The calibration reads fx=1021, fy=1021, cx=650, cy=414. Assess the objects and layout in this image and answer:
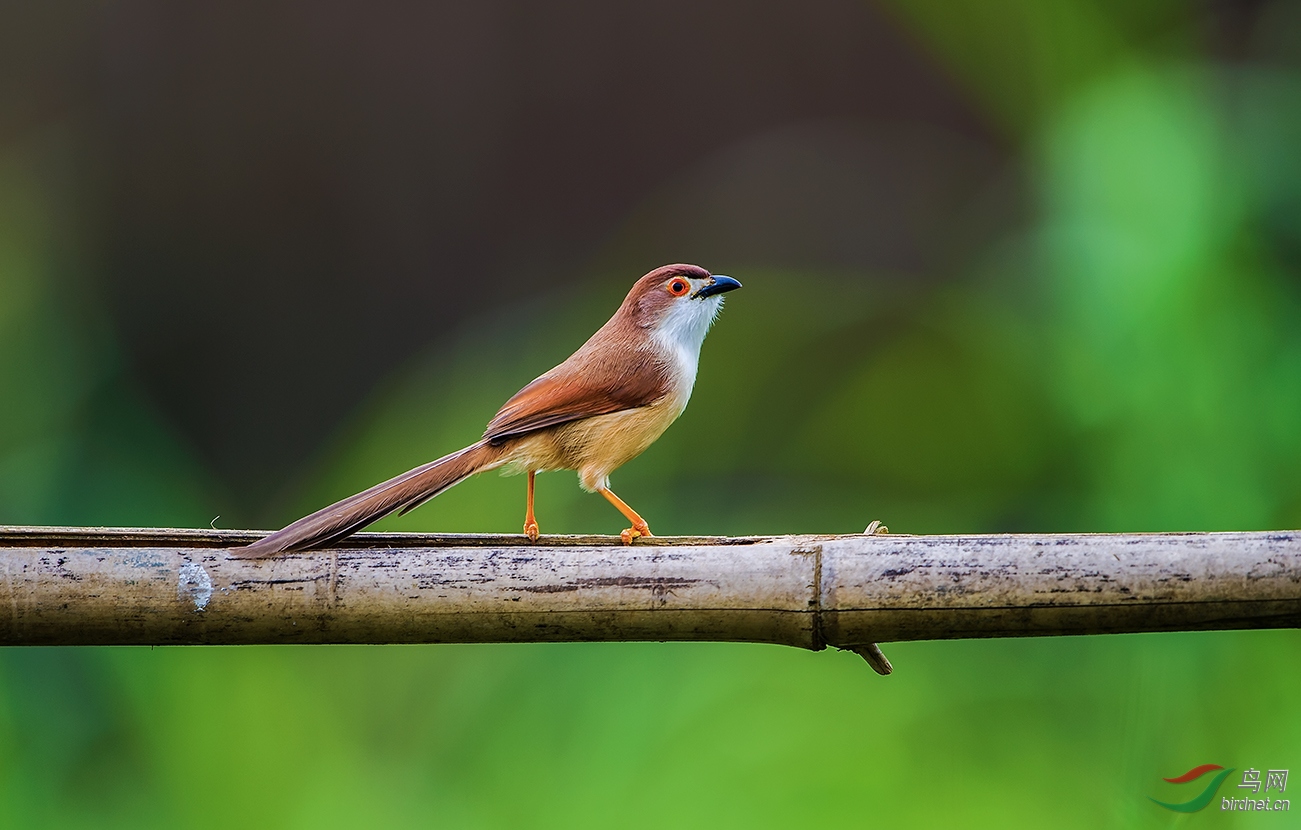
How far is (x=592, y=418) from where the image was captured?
187cm

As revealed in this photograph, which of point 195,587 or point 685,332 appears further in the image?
point 685,332

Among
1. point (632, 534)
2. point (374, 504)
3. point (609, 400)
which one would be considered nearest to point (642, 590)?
point (632, 534)

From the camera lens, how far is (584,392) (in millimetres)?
1861

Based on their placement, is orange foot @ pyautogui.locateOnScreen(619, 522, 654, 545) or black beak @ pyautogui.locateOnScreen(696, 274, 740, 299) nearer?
orange foot @ pyautogui.locateOnScreen(619, 522, 654, 545)

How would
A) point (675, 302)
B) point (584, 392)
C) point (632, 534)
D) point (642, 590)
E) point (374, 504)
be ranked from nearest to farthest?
point (642, 590) → point (374, 504) → point (632, 534) → point (584, 392) → point (675, 302)

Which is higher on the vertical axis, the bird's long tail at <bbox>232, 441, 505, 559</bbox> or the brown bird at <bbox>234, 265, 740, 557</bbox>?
the brown bird at <bbox>234, 265, 740, 557</bbox>

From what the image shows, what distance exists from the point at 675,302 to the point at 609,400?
0.27m

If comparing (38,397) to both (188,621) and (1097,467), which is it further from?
(1097,467)

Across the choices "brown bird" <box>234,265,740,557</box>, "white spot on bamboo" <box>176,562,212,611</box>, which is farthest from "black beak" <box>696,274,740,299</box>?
"white spot on bamboo" <box>176,562,212,611</box>

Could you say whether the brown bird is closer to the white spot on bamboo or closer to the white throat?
the white throat

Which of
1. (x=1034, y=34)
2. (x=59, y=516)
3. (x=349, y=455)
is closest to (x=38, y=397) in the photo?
(x=59, y=516)

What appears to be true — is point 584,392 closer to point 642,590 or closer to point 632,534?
point 632,534

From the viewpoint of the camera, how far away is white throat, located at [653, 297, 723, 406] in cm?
197

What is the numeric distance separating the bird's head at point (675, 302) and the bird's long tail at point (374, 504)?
412 mm
